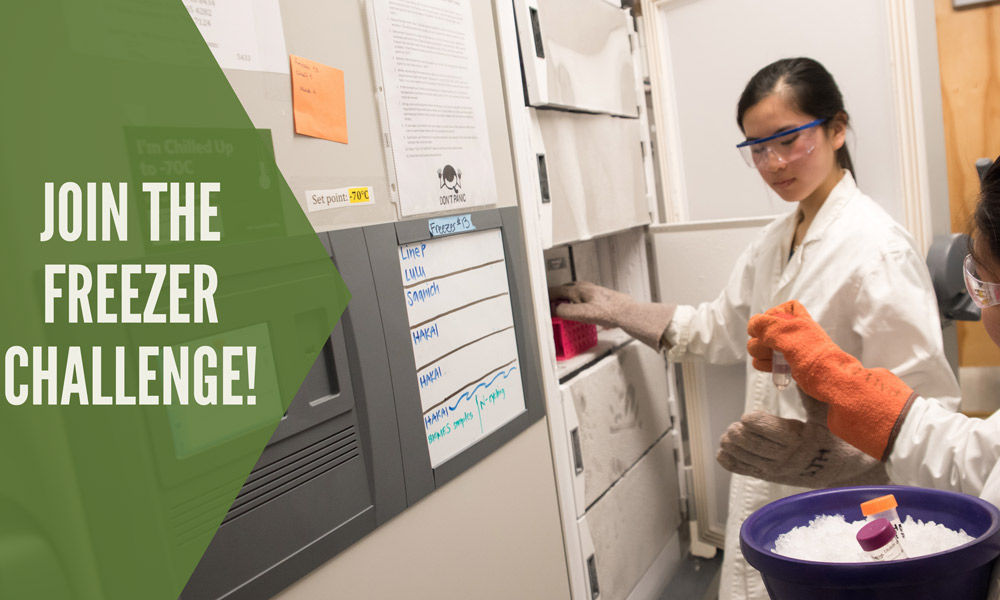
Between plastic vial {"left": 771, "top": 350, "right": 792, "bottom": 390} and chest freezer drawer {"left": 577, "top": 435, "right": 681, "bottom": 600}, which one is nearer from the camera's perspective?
plastic vial {"left": 771, "top": 350, "right": 792, "bottom": 390}

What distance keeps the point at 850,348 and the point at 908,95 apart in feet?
2.37

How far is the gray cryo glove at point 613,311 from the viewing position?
1.81m

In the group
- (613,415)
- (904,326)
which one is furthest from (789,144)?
(613,415)

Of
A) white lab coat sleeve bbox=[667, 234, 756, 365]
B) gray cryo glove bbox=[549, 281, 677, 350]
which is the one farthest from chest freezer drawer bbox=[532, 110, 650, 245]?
white lab coat sleeve bbox=[667, 234, 756, 365]

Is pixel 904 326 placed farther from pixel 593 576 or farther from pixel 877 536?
pixel 593 576

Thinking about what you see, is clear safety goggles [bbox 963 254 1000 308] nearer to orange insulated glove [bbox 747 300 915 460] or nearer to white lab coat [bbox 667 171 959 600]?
orange insulated glove [bbox 747 300 915 460]

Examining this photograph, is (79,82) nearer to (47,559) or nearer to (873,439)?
(47,559)

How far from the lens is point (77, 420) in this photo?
70cm

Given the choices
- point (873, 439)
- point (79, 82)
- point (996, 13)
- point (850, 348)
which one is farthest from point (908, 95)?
point (79, 82)

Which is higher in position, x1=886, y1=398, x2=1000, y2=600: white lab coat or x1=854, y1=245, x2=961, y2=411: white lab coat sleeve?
x1=854, y1=245, x2=961, y2=411: white lab coat sleeve

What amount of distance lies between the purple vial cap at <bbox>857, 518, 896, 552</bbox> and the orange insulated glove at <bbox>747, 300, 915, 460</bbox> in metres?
0.37

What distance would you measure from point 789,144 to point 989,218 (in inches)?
30.3

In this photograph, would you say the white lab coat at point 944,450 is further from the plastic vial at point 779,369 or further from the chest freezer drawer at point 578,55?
the chest freezer drawer at point 578,55
